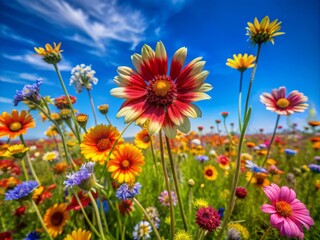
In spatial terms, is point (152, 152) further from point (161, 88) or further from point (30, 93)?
point (30, 93)

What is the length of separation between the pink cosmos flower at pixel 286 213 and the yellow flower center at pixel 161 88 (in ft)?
2.49

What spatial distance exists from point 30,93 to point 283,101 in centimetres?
176

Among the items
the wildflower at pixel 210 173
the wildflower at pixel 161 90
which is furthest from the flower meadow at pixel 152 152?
the wildflower at pixel 210 173

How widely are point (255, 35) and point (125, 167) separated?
1030 millimetres

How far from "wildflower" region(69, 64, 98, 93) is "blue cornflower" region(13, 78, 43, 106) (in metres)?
0.54

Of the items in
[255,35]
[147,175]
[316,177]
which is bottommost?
[316,177]

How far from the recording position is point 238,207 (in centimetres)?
196

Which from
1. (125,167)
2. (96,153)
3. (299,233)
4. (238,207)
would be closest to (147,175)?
(238,207)

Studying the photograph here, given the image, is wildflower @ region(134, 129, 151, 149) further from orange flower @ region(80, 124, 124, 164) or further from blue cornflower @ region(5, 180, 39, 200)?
blue cornflower @ region(5, 180, 39, 200)

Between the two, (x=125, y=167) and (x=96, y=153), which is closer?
(x=96, y=153)

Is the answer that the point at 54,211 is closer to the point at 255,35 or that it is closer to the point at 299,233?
the point at 299,233

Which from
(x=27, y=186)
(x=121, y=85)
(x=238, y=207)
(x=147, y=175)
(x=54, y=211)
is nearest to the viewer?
(x=121, y=85)

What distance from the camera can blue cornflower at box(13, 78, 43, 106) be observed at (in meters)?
1.27

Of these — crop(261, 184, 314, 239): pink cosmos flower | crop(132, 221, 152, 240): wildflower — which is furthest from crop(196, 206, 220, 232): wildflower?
crop(132, 221, 152, 240): wildflower
